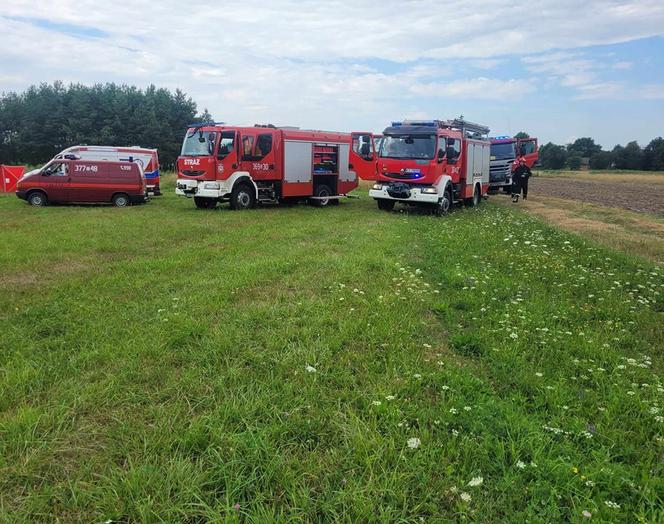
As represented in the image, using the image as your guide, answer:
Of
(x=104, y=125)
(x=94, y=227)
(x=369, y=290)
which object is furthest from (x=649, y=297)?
(x=104, y=125)

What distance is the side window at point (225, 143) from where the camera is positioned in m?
16.7

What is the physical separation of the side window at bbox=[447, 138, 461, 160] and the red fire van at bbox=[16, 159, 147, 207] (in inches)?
495

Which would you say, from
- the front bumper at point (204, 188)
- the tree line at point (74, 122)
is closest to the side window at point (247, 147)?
the front bumper at point (204, 188)

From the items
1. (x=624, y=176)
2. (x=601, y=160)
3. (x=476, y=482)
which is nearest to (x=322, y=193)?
(x=476, y=482)

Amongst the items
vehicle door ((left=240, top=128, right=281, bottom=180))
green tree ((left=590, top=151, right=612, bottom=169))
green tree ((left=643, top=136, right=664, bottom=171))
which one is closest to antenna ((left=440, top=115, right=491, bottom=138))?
vehicle door ((left=240, top=128, right=281, bottom=180))

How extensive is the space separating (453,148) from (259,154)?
22.3 ft

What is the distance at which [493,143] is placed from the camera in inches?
1020

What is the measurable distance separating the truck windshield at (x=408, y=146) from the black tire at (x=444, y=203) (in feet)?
5.33

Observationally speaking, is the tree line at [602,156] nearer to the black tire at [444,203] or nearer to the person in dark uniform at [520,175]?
the person in dark uniform at [520,175]

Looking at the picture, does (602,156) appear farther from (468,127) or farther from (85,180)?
(85,180)

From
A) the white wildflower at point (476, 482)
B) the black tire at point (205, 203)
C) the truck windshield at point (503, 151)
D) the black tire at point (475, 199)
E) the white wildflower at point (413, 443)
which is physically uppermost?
the truck windshield at point (503, 151)

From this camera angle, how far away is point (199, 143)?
1695 cm

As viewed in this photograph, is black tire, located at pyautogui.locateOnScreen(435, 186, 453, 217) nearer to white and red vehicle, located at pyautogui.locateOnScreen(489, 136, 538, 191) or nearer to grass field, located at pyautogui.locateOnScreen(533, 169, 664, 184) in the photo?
white and red vehicle, located at pyautogui.locateOnScreen(489, 136, 538, 191)

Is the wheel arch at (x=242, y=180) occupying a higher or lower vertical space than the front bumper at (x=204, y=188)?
higher
